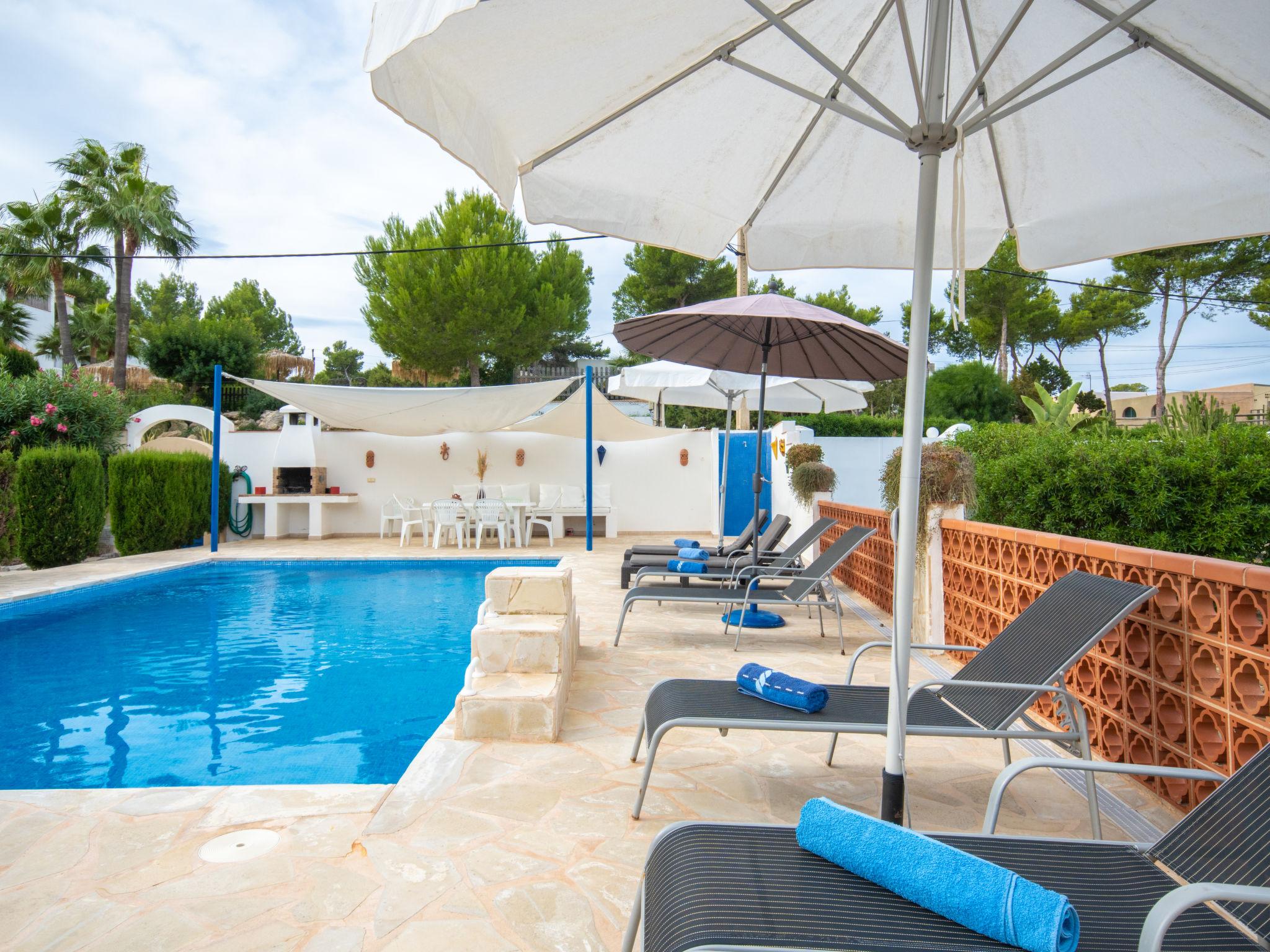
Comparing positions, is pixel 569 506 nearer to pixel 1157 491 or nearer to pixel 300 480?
pixel 300 480

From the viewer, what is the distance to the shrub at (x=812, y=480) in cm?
916

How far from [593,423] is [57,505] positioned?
7853mm

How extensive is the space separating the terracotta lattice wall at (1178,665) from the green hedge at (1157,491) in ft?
3.65

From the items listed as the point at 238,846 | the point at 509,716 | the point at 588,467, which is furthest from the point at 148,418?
the point at 238,846

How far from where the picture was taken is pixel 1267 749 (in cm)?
167

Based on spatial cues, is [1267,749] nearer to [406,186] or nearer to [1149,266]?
[406,186]

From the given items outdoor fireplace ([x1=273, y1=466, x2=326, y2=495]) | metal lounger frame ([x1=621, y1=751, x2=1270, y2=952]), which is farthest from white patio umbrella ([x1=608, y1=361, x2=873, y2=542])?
outdoor fireplace ([x1=273, y1=466, x2=326, y2=495])

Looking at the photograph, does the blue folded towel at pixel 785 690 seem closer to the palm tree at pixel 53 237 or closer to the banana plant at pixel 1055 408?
the banana plant at pixel 1055 408

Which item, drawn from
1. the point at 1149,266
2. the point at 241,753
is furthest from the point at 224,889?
the point at 1149,266

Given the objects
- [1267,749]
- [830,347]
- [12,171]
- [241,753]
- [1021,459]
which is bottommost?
[241,753]

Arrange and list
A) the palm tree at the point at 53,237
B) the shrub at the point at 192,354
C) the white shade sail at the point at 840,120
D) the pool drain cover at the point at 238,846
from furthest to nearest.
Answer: the shrub at the point at 192,354
the palm tree at the point at 53,237
the pool drain cover at the point at 238,846
the white shade sail at the point at 840,120

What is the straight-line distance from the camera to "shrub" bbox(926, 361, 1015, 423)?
26531 mm

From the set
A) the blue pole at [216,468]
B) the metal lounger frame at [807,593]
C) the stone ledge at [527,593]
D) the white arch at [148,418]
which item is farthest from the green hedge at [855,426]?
the stone ledge at [527,593]

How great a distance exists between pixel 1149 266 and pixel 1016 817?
1211 inches
